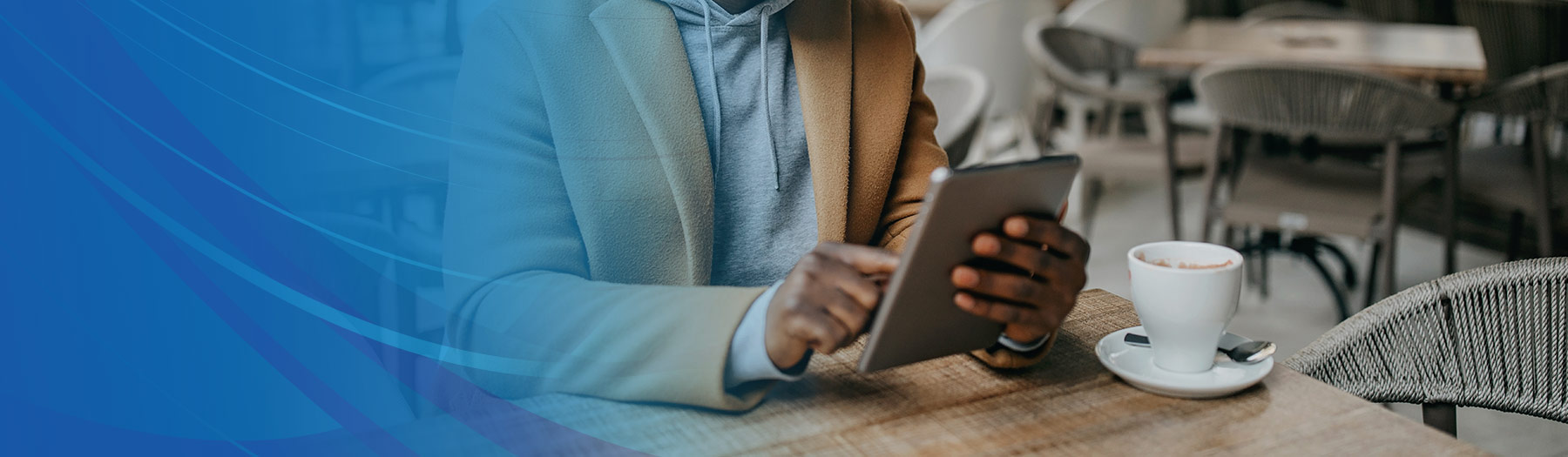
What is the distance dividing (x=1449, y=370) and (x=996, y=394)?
589mm

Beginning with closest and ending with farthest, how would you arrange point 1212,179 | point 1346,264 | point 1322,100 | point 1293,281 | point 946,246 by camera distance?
point 946,246 → point 1322,100 → point 1212,179 → point 1346,264 → point 1293,281

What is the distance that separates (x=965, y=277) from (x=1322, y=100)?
6.99ft

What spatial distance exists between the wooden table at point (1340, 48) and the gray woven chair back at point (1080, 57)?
0.23 metres

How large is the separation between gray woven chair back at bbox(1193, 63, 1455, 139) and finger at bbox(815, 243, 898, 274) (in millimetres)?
2055

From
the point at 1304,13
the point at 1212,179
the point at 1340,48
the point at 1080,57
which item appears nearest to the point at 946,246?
the point at 1212,179

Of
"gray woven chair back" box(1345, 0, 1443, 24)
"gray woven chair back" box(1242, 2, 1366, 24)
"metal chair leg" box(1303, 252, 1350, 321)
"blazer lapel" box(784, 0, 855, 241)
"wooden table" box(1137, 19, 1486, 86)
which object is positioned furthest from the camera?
"gray woven chair back" box(1345, 0, 1443, 24)

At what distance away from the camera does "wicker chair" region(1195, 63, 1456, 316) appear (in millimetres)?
2441

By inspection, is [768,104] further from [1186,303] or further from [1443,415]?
[1443,415]

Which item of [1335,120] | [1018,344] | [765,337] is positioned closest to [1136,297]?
[1018,344]

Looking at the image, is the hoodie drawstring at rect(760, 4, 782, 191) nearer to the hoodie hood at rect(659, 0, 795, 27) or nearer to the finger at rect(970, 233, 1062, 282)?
the hoodie hood at rect(659, 0, 795, 27)

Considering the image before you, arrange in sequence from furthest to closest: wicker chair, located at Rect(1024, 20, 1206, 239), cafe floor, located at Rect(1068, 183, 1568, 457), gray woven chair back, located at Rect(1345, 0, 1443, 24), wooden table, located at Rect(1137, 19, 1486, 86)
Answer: gray woven chair back, located at Rect(1345, 0, 1443, 24) < wicker chair, located at Rect(1024, 20, 1206, 239) < wooden table, located at Rect(1137, 19, 1486, 86) < cafe floor, located at Rect(1068, 183, 1568, 457)

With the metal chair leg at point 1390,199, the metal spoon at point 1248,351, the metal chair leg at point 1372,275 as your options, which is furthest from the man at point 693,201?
the metal chair leg at point 1372,275

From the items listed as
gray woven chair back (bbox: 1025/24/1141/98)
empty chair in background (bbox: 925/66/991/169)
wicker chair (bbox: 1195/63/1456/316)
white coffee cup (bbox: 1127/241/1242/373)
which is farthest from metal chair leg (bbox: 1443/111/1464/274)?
white coffee cup (bbox: 1127/241/1242/373)
